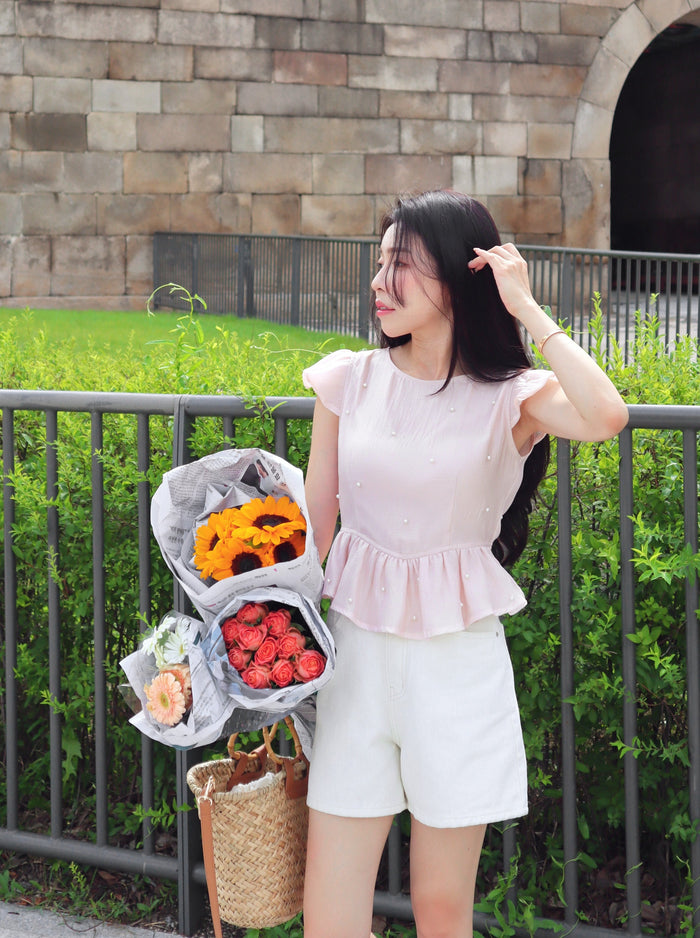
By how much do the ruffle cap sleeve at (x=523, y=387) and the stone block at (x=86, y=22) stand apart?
13671 mm

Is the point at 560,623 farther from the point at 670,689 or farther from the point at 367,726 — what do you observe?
the point at 367,726

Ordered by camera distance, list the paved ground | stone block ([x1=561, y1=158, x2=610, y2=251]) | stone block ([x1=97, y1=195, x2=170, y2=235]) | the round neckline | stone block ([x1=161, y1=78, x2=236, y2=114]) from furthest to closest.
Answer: stone block ([x1=561, y1=158, x2=610, y2=251])
stone block ([x1=97, y1=195, x2=170, y2=235])
stone block ([x1=161, y1=78, x2=236, y2=114])
the paved ground
the round neckline

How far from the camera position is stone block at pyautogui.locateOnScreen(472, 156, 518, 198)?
15797mm

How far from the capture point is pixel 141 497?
9.92 feet

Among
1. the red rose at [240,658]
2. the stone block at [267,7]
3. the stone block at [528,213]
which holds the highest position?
the stone block at [267,7]

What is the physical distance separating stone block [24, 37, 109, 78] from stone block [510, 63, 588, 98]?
5581mm

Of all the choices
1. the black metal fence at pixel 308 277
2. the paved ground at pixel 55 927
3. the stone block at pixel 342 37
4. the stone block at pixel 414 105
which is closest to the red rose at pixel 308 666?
the paved ground at pixel 55 927

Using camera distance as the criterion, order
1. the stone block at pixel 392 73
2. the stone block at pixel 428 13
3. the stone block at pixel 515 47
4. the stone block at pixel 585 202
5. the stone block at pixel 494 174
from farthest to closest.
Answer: the stone block at pixel 585 202
the stone block at pixel 494 174
the stone block at pixel 515 47
the stone block at pixel 392 73
the stone block at pixel 428 13

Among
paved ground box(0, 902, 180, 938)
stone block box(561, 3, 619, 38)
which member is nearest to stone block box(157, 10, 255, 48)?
stone block box(561, 3, 619, 38)

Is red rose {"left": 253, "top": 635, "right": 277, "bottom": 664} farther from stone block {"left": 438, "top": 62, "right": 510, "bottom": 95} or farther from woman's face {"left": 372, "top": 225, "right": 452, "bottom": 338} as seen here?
stone block {"left": 438, "top": 62, "right": 510, "bottom": 95}

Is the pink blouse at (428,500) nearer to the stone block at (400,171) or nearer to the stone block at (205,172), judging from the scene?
the stone block at (205,172)

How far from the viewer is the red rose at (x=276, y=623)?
2035 millimetres

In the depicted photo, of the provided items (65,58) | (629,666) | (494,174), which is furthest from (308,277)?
(629,666)

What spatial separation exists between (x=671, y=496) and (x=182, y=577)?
1.24 meters
